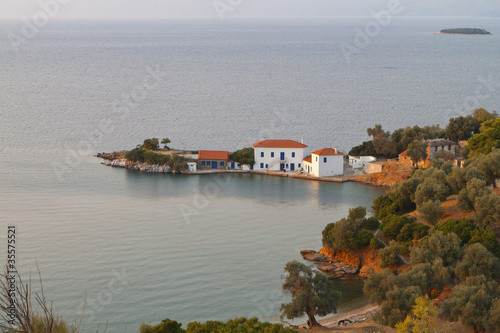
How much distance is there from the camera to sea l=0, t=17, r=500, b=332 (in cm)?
2903

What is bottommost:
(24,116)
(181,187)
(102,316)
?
(102,316)

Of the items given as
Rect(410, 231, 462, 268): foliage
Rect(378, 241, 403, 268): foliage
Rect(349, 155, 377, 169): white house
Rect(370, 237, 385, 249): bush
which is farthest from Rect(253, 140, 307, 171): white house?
Rect(410, 231, 462, 268): foliage

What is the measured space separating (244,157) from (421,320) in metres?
31.4

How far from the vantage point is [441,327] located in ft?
77.2

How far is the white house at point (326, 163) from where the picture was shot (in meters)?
48.9

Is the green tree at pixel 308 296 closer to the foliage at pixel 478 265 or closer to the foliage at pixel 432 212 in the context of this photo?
the foliage at pixel 478 265

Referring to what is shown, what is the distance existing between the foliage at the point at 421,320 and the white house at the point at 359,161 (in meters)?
29.7

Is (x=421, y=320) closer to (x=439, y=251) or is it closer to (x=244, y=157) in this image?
(x=439, y=251)

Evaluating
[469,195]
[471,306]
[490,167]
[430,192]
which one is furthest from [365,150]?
[471,306]

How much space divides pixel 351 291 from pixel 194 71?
99852 millimetres

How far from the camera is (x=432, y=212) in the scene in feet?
106

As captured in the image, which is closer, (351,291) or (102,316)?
(102,316)

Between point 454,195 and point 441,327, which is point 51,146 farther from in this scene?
point 441,327

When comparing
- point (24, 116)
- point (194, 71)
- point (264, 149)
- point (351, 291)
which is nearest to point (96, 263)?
point (351, 291)
